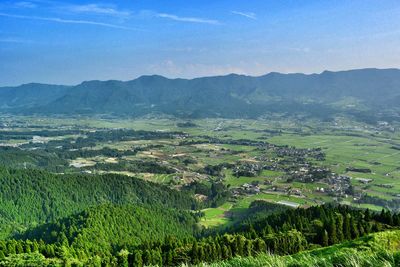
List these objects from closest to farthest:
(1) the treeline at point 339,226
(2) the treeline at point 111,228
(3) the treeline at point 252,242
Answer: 1. (3) the treeline at point 252,242
2. (1) the treeline at point 339,226
3. (2) the treeline at point 111,228

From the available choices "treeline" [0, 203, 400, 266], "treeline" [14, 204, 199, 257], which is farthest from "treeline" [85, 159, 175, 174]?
"treeline" [0, 203, 400, 266]

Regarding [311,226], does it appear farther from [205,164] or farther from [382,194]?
[205,164]

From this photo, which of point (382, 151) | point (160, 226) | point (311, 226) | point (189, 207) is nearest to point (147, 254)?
point (311, 226)

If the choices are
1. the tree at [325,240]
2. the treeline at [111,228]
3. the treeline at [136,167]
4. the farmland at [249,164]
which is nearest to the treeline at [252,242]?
the tree at [325,240]

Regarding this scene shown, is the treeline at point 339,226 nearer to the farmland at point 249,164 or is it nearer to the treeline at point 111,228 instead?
the treeline at point 111,228

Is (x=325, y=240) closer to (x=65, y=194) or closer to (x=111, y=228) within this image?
(x=111, y=228)

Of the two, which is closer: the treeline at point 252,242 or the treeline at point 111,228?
the treeline at point 252,242

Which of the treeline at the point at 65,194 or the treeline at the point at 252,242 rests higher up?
the treeline at the point at 252,242

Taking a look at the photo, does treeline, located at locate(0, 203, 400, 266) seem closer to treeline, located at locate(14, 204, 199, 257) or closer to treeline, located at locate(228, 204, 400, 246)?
treeline, located at locate(228, 204, 400, 246)

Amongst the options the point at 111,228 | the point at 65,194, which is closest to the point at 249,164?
the point at 65,194

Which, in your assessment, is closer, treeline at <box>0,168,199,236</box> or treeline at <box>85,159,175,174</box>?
treeline at <box>0,168,199,236</box>

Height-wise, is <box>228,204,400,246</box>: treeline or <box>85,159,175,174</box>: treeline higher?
<box>228,204,400,246</box>: treeline
